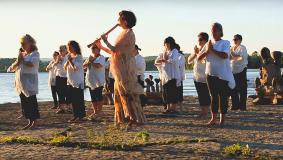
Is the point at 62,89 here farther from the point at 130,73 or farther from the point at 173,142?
the point at 173,142

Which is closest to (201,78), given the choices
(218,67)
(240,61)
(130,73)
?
(218,67)

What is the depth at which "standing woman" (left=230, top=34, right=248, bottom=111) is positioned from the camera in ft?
44.5

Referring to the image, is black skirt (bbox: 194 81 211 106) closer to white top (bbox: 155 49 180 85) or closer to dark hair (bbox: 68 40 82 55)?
white top (bbox: 155 49 180 85)

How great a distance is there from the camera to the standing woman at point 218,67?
31.9 feet

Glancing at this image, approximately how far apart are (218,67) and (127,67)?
1.74m

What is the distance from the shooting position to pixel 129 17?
29.8 ft

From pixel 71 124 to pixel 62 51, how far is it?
13.4 ft

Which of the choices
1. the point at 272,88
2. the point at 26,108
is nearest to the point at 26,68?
the point at 26,108

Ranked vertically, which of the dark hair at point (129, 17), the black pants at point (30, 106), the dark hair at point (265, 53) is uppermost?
the dark hair at point (129, 17)

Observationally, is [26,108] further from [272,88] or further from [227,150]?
[272,88]

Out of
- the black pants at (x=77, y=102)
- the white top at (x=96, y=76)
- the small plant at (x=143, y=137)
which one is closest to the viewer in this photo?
the small plant at (x=143, y=137)

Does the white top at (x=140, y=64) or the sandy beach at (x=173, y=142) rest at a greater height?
the white top at (x=140, y=64)

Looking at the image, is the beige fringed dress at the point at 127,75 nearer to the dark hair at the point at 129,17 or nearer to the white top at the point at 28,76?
the dark hair at the point at 129,17

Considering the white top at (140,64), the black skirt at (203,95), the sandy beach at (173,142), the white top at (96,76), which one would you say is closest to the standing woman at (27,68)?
the sandy beach at (173,142)
